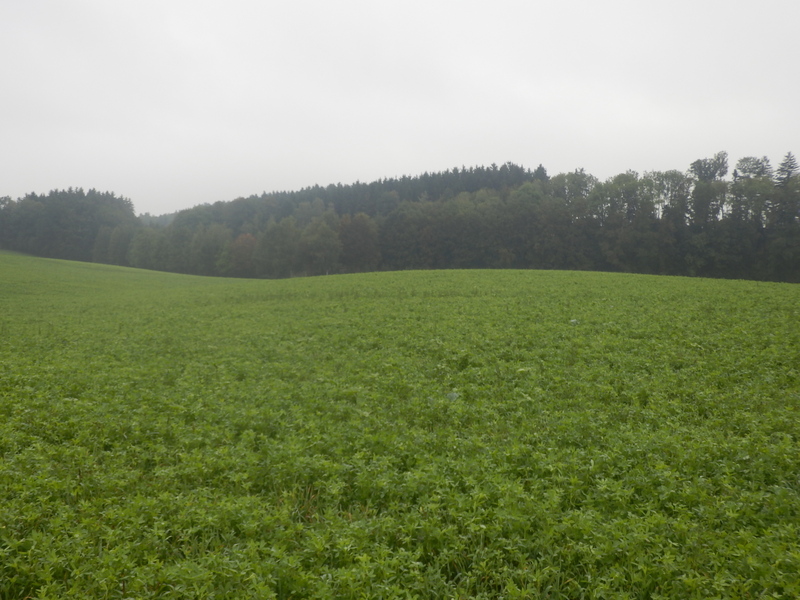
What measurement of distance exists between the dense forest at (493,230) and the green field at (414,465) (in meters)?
57.3

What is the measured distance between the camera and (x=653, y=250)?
6456cm

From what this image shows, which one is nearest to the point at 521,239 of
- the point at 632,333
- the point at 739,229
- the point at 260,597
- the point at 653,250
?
the point at 653,250

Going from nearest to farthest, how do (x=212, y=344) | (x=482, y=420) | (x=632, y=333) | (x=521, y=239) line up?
(x=482, y=420), (x=632, y=333), (x=212, y=344), (x=521, y=239)

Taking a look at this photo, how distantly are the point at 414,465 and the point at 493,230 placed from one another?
74.7m

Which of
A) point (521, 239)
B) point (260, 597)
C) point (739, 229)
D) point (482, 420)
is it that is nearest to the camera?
point (260, 597)

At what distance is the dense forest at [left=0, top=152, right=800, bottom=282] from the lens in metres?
62.0

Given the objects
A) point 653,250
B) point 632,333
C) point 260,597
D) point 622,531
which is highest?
point 653,250

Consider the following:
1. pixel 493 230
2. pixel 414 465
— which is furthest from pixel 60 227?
pixel 414 465

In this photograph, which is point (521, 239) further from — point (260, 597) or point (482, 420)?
point (260, 597)

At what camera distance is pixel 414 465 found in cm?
715

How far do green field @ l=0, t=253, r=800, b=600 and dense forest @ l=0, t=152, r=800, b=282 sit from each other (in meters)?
57.3

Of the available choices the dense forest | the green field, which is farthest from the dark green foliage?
the green field

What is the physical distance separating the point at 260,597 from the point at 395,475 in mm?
2662

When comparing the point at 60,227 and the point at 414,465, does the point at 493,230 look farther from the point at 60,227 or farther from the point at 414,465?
the point at 60,227
